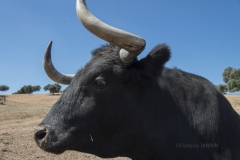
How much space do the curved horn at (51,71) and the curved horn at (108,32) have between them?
1.41 metres

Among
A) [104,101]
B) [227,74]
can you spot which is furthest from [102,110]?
[227,74]

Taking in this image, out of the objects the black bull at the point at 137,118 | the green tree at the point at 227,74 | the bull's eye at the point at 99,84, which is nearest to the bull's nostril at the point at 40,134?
the black bull at the point at 137,118

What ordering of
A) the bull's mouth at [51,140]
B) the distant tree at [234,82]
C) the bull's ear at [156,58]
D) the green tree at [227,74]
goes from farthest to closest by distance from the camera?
the green tree at [227,74], the distant tree at [234,82], the bull's ear at [156,58], the bull's mouth at [51,140]

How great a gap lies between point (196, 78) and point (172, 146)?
1215 millimetres

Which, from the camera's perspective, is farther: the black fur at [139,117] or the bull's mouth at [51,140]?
the black fur at [139,117]

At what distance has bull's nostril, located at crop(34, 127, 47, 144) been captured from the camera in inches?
124

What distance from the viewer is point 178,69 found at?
414 centimetres

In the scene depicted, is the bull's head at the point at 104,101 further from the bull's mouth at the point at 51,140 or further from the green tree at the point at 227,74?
the green tree at the point at 227,74

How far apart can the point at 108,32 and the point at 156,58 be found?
90 cm

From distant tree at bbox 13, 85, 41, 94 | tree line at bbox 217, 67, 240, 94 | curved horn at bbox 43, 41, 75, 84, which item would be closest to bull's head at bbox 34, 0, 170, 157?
curved horn at bbox 43, 41, 75, 84

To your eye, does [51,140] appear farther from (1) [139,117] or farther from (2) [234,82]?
(2) [234,82]

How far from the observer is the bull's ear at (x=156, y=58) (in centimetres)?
361

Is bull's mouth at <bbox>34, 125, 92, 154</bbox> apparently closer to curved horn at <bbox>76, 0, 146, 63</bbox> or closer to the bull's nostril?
the bull's nostril

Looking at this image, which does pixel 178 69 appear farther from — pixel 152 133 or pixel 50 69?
pixel 50 69
